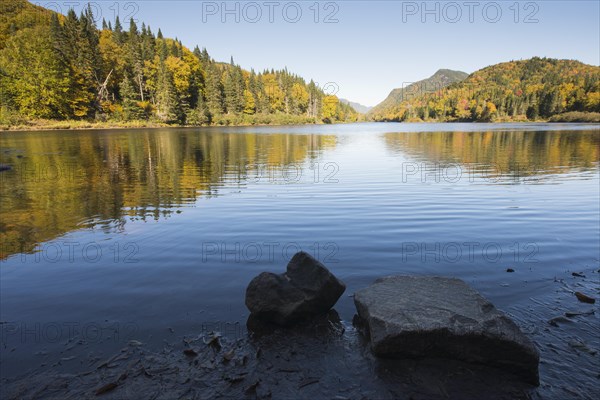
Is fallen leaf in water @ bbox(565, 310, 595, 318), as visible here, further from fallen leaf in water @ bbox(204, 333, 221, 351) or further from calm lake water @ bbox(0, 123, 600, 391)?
fallen leaf in water @ bbox(204, 333, 221, 351)

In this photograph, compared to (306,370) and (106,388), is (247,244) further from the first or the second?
(106,388)

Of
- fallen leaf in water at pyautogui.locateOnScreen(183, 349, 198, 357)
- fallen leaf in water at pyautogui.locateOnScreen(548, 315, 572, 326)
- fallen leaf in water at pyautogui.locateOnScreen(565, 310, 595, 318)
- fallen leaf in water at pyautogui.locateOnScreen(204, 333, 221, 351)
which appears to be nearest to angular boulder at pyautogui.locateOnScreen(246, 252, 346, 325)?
fallen leaf in water at pyautogui.locateOnScreen(204, 333, 221, 351)

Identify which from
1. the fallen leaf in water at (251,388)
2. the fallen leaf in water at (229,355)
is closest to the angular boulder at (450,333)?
the fallen leaf in water at (251,388)

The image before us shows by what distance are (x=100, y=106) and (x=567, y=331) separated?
388ft

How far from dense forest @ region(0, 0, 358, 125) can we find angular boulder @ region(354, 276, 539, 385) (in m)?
102

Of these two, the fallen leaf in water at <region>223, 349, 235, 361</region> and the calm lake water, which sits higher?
the calm lake water

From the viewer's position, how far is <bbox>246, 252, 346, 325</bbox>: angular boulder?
695cm

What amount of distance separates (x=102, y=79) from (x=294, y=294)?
121609 millimetres

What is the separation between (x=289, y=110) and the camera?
18912 centimetres

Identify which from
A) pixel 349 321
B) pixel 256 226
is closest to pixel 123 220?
pixel 256 226

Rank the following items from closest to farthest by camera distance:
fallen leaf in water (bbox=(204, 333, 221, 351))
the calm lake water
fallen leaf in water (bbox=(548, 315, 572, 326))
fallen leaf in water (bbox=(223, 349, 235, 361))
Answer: fallen leaf in water (bbox=(223, 349, 235, 361))
fallen leaf in water (bbox=(204, 333, 221, 351))
fallen leaf in water (bbox=(548, 315, 572, 326))
the calm lake water

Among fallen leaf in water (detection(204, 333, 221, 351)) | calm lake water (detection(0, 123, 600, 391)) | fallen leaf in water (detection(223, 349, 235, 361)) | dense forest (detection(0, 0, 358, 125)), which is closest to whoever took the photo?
Answer: fallen leaf in water (detection(223, 349, 235, 361))

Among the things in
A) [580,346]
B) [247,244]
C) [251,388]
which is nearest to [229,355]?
[251,388]

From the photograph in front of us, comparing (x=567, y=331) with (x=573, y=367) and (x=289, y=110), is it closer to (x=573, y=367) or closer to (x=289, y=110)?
(x=573, y=367)
